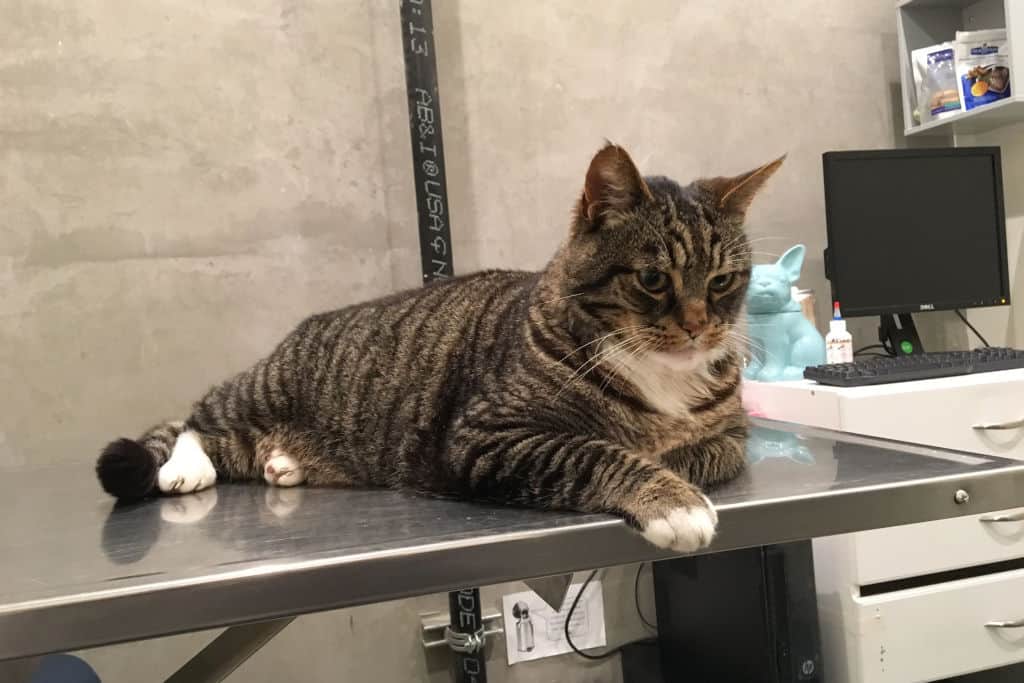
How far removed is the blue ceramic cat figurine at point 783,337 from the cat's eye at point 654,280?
905 mm

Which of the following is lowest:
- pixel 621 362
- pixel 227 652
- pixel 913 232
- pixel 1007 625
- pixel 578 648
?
pixel 578 648

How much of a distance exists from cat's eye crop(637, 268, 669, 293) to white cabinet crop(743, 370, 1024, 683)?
2.36ft

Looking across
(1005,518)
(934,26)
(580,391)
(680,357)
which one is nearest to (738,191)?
(680,357)

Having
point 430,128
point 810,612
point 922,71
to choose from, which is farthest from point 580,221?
point 922,71

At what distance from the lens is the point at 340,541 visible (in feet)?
2.31

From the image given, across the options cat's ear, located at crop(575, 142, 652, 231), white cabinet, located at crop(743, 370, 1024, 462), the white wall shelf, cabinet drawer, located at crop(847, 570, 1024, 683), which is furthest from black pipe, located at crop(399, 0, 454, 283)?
the white wall shelf

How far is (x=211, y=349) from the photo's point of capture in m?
1.67

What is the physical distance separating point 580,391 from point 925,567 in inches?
38.9

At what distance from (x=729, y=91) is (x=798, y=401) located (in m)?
0.96

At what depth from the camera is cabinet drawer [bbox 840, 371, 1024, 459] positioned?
143 centimetres

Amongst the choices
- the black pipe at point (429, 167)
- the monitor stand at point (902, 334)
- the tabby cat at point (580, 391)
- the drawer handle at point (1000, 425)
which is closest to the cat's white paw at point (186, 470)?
the tabby cat at point (580, 391)

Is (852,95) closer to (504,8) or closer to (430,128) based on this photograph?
(504,8)

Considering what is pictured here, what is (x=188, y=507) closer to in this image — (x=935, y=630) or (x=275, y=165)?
(x=275, y=165)

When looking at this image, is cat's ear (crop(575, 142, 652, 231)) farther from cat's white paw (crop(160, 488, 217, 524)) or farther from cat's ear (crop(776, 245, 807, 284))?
cat's ear (crop(776, 245, 807, 284))
